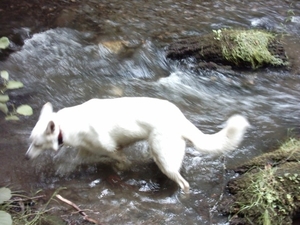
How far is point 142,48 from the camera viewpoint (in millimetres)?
6434

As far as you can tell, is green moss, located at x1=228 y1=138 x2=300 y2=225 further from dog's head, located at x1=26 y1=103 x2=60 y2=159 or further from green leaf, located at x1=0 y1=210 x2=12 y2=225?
green leaf, located at x1=0 y1=210 x2=12 y2=225

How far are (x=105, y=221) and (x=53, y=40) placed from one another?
3984 mm

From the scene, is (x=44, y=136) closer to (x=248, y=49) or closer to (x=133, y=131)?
(x=133, y=131)

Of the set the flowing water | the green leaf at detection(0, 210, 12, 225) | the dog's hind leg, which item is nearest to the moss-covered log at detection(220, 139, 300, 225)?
the flowing water

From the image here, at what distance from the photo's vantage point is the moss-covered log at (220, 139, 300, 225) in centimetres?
336

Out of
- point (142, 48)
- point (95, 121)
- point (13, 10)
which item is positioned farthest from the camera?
point (13, 10)

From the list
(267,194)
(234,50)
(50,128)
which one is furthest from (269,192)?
(234,50)

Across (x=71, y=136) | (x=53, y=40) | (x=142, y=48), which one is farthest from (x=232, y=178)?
(x=53, y=40)

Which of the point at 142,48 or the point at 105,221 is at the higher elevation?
the point at 142,48

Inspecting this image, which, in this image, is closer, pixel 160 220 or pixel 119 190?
pixel 160 220

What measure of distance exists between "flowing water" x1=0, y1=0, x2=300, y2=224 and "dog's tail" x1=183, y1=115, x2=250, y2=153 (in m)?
0.50

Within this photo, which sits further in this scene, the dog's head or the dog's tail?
the dog's head

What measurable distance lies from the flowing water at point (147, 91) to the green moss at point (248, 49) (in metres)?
0.25

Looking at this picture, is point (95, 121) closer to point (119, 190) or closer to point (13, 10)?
point (119, 190)
